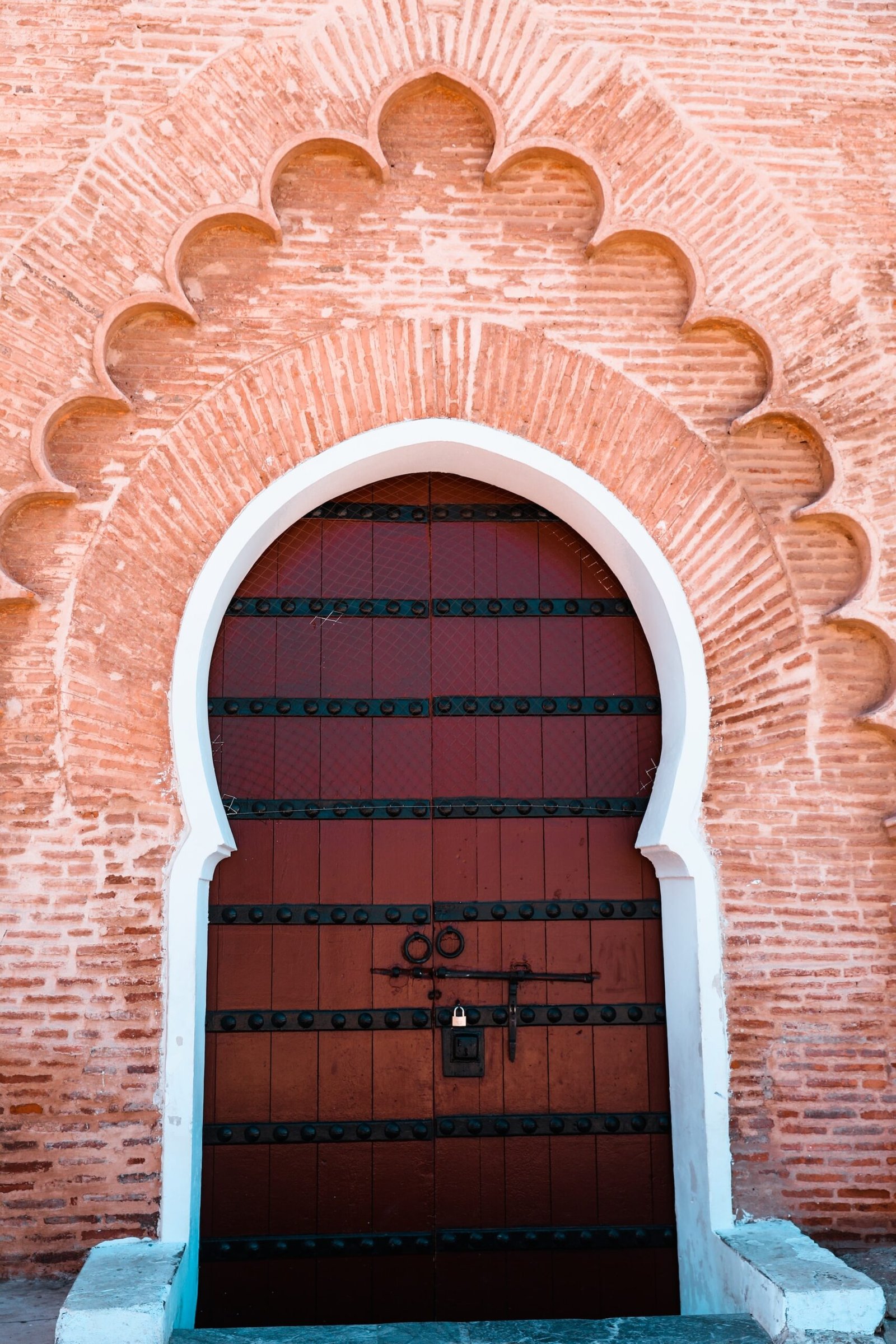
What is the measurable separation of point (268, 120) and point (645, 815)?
276cm

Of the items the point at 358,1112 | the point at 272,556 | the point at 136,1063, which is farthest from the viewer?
the point at 272,556

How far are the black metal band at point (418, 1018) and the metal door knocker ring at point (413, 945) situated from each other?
17 cm

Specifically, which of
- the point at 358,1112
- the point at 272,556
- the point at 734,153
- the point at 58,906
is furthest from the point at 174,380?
the point at 358,1112

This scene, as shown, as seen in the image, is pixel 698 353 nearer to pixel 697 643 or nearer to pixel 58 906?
pixel 697 643

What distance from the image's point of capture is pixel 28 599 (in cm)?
376

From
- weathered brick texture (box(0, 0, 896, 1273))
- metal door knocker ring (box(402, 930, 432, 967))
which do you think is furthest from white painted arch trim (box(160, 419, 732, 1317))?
metal door knocker ring (box(402, 930, 432, 967))

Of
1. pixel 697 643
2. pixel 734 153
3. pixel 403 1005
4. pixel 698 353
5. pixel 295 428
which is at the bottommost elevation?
pixel 403 1005

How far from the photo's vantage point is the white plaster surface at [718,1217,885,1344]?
3045 mm

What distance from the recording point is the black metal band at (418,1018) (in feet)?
13.0

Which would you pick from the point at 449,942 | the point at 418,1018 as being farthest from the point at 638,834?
the point at 418,1018

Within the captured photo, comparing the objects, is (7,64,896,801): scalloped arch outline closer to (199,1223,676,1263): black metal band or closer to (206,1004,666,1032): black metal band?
(206,1004,666,1032): black metal band

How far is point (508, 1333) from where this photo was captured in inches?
123

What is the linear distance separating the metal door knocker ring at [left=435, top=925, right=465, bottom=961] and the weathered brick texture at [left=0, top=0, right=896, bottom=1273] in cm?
91

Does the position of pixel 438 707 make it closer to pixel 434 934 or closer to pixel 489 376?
pixel 434 934
